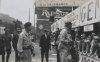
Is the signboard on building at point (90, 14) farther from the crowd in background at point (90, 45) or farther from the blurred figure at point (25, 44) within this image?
the blurred figure at point (25, 44)

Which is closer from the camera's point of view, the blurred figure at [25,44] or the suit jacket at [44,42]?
the blurred figure at [25,44]

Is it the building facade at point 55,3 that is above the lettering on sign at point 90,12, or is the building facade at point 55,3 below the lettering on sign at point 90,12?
above

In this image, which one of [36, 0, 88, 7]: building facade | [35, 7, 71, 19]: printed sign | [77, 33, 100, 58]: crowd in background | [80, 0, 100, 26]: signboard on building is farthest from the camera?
[36, 0, 88, 7]: building facade

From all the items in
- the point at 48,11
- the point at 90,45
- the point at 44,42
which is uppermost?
the point at 48,11

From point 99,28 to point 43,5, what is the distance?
187 ft

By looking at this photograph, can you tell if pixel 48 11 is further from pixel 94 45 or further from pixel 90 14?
pixel 94 45

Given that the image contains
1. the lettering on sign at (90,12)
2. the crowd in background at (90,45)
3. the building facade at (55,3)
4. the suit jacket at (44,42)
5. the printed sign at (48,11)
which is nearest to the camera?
the crowd in background at (90,45)

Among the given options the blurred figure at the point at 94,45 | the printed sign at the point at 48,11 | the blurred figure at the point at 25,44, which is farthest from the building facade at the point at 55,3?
the blurred figure at the point at 25,44

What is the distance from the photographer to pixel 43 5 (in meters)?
72.3

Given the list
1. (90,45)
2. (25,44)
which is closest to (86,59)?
(90,45)

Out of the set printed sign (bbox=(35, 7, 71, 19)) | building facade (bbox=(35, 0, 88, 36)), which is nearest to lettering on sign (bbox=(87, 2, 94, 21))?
printed sign (bbox=(35, 7, 71, 19))

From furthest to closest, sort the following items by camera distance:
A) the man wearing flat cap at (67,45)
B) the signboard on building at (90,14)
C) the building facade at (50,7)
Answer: the building facade at (50,7) → the signboard on building at (90,14) → the man wearing flat cap at (67,45)

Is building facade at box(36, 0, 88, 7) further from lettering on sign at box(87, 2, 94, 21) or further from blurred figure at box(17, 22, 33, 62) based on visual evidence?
blurred figure at box(17, 22, 33, 62)

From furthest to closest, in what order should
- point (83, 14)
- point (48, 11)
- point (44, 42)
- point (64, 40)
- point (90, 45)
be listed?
point (48, 11) < point (44, 42) < point (83, 14) < point (90, 45) < point (64, 40)
